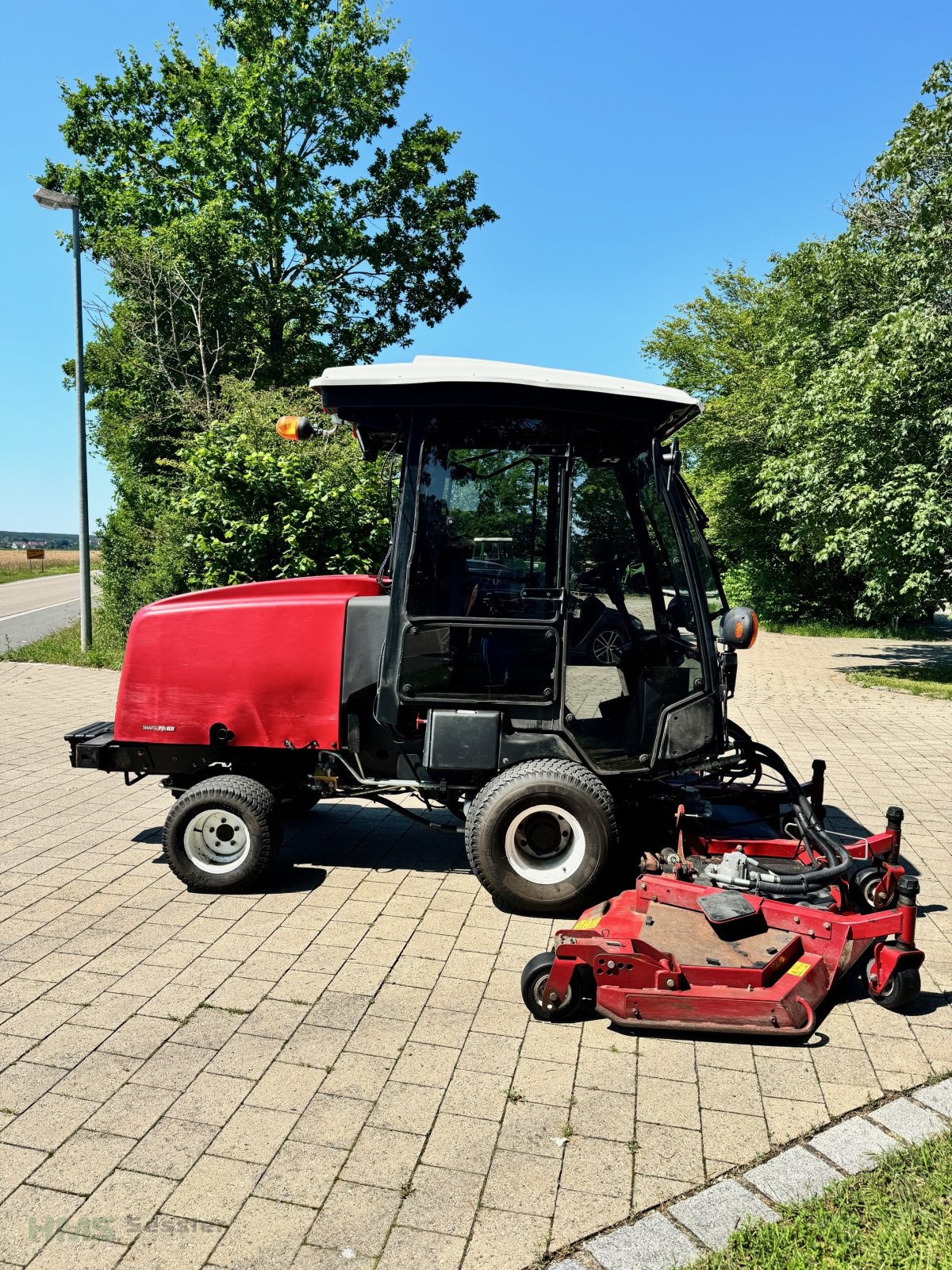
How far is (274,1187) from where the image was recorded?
110 inches

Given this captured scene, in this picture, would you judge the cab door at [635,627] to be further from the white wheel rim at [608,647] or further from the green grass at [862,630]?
the green grass at [862,630]

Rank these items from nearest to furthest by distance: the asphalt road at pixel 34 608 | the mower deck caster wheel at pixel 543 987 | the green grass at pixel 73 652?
the mower deck caster wheel at pixel 543 987 → the green grass at pixel 73 652 → the asphalt road at pixel 34 608

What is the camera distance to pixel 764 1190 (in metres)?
2.80

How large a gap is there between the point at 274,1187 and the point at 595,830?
2.25 meters

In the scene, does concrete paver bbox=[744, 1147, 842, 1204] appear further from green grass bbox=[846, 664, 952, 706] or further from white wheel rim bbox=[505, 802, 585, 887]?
green grass bbox=[846, 664, 952, 706]

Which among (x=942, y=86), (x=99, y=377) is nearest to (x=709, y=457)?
(x=942, y=86)

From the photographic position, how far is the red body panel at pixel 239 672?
16.7ft

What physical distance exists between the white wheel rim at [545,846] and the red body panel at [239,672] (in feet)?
3.93

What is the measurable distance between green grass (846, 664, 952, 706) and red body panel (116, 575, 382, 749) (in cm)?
1032

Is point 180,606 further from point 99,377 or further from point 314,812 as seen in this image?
point 99,377

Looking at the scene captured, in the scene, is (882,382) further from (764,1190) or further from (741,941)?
(764,1190)

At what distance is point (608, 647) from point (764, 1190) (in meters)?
2.61

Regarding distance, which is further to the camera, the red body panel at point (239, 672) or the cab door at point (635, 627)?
the red body panel at point (239, 672)

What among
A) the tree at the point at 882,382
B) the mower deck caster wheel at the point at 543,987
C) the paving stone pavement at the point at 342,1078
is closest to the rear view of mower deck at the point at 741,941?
the mower deck caster wheel at the point at 543,987
